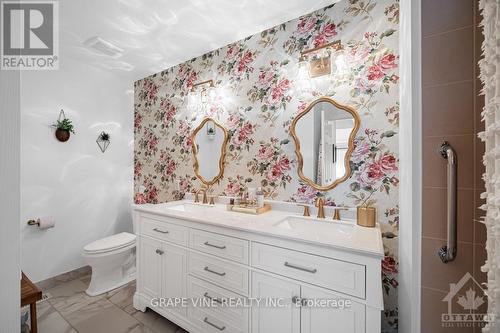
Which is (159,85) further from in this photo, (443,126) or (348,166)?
(443,126)

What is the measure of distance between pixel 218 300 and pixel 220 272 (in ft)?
0.63

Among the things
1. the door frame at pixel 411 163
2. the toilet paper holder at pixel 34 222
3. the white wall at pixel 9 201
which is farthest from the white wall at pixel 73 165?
the door frame at pixel 411 163

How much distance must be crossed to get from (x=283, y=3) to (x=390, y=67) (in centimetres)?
89

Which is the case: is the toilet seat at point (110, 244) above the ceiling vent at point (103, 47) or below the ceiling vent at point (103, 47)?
below

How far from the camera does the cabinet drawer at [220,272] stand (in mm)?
1340

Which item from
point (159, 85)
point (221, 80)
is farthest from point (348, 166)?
point (159, 85)

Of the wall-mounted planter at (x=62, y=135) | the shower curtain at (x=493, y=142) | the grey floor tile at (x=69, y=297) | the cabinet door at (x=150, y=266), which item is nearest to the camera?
the shower curtain at (x=493, y=142)

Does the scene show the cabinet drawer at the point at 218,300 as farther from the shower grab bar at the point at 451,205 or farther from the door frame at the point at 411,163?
the shower grab bar at the point at 451,205

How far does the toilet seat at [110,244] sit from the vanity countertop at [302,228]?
0.65m

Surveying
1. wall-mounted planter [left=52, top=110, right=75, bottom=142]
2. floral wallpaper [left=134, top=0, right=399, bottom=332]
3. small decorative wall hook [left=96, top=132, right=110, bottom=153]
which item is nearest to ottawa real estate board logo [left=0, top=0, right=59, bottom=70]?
wall-mounted planter [left=52, top=110, right=75, bottom=142]

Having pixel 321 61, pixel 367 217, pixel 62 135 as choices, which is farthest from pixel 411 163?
pixel 62 135

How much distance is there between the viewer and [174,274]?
1.68 meters

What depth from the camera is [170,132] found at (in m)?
2.66

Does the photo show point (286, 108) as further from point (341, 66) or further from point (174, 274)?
point (174, 274)
